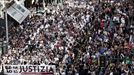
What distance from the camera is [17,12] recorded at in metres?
52.2

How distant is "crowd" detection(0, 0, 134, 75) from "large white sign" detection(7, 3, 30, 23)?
476 millimetres

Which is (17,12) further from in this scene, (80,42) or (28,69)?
(28,69)

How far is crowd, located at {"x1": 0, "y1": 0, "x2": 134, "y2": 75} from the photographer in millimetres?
35625

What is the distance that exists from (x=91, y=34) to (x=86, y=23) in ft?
17.5

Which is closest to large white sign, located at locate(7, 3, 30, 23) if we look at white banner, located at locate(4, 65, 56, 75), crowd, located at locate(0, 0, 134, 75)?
crowd, located at locate(0, 0, 134, 75)

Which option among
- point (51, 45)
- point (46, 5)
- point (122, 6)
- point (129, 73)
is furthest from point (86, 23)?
point (46, 5)

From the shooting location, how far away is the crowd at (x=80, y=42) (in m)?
35.6

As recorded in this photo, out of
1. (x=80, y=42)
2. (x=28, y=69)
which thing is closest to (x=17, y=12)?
(x=80, y=42)

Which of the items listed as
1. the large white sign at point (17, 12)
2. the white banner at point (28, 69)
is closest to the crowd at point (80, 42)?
the large white sign at point (17, 12)

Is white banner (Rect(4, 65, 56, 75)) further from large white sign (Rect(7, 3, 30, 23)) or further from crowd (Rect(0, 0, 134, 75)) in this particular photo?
large white sign (Rect(7, 3, 30, 23))

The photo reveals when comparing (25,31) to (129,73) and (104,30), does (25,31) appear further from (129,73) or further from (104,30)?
(129,73)

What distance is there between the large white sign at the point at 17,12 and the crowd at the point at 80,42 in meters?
0.48

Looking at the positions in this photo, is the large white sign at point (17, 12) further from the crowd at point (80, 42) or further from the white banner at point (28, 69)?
the white banner at point (28, 69)

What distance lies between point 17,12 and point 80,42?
12.0 meters
